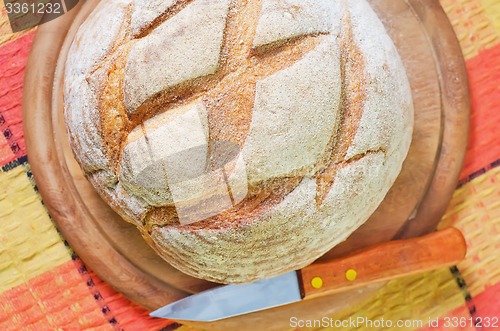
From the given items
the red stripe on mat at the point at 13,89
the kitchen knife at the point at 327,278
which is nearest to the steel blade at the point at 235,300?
the kitchen knife at the point at 327,278

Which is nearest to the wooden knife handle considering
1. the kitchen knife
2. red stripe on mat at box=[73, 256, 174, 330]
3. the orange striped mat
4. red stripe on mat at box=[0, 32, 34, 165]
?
the kitchen knife

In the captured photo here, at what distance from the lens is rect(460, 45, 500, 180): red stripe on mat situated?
138 centimetres

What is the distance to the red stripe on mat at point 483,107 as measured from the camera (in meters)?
1.38

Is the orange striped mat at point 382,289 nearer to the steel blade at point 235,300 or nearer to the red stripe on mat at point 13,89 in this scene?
the red stripe on mat at point 13,89

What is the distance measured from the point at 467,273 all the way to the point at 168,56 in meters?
1.17

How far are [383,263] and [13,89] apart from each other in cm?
119

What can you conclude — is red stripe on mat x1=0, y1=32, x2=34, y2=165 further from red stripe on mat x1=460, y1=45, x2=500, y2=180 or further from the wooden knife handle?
red stripe on mat x1=460, y1=45, x2=500, y2=180

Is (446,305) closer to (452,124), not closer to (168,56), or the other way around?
(452,124)

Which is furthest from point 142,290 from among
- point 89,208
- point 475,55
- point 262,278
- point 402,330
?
point 475,55

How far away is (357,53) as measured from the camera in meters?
→ 0.98

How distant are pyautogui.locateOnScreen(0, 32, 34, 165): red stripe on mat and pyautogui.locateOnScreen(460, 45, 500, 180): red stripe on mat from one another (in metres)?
1.36

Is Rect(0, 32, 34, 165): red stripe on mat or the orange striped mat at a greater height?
Rect(0, 32, 34, 165): red stripe on mat

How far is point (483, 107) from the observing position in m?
1.38

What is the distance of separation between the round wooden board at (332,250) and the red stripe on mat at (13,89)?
6 centimetres
